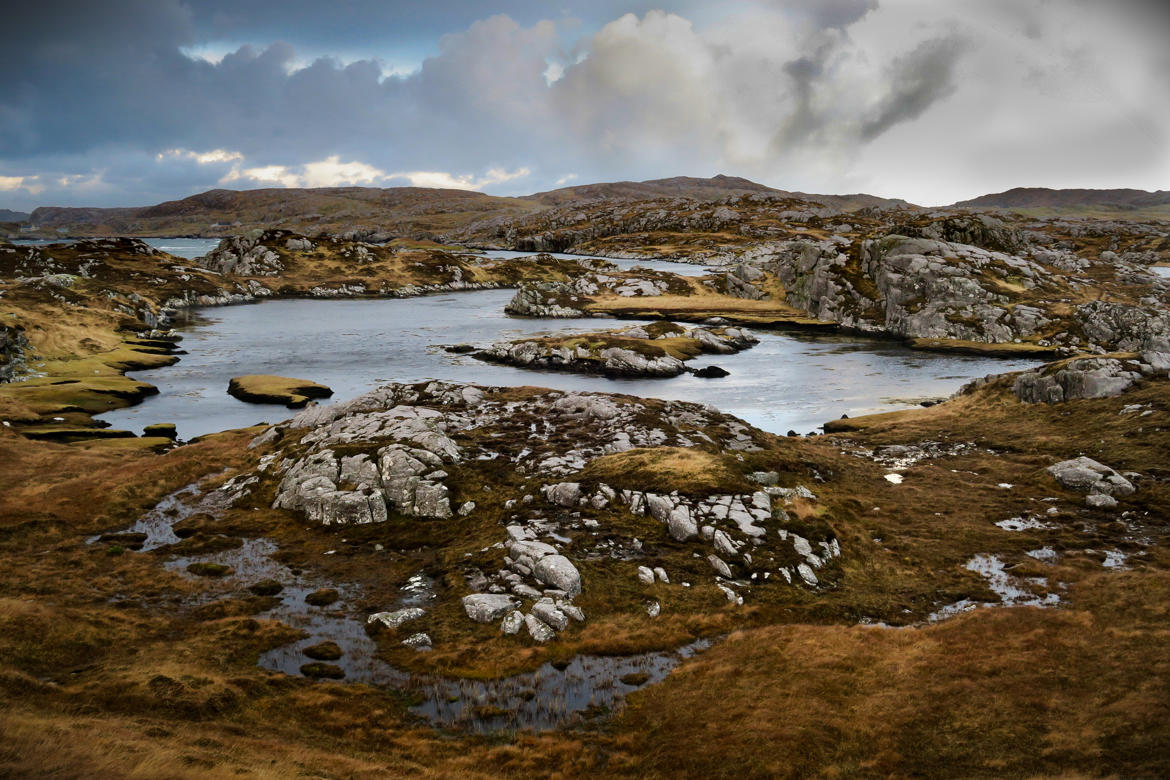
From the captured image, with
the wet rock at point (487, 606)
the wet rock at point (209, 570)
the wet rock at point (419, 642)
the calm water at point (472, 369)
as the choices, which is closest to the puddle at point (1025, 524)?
the calm water at point (472, 369)

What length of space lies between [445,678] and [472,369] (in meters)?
79.4

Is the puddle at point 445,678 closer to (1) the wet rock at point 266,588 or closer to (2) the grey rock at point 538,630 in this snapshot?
(1) the wet rock at point 266,588

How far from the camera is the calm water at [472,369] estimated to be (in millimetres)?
80312

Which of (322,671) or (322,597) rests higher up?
(322,597)

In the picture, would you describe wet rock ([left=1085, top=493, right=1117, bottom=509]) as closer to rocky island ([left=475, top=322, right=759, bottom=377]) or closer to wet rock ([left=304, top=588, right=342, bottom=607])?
wet rock ([left=304, top=588, right=342, bottom=607])

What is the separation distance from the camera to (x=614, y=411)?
199ft

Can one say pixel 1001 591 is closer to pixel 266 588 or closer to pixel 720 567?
pixel 720 567

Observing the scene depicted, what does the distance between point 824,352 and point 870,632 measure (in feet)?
320

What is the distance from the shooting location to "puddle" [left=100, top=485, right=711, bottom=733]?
2547 cm

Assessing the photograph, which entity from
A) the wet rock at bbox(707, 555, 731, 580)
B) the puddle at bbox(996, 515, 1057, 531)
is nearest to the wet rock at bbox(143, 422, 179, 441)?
the wet rock at bbox(707, 555, 731, 580)

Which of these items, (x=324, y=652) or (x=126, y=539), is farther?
(x=126, y=539)

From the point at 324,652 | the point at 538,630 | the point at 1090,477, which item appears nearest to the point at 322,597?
the point at 324,652

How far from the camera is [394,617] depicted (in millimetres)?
31391

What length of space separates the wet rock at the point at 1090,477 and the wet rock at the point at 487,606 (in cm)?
4250
